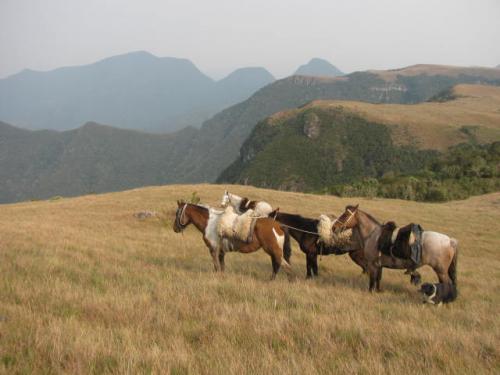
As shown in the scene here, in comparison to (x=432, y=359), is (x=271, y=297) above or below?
below

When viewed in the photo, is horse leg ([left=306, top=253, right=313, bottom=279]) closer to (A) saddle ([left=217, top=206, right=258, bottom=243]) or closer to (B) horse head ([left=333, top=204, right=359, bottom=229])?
(B) horse head ([left=333, top=204, right=359, bottom=229])

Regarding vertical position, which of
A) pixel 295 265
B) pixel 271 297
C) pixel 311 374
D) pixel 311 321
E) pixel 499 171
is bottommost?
pixel 499 171

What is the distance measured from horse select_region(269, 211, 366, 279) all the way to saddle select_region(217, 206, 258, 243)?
105 cm

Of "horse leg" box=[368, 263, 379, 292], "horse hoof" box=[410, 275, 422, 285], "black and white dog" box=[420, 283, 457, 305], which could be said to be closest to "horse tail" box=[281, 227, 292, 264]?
"horse leg" box=[368, 263, 379, 292]

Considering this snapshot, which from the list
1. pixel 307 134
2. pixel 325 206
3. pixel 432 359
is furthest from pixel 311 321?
pixel 307 134

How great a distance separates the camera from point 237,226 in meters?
9.11

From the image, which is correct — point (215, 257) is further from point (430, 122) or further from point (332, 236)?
point (430, 122)

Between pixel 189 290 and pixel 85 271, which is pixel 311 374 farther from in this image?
pixel 85 271

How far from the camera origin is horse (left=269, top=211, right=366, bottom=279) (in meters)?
9.55

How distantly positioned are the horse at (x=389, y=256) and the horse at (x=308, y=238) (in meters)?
0.80

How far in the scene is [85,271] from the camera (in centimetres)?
809

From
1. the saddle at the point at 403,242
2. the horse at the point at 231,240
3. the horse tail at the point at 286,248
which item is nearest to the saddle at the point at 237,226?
the horse at the point at 231,240

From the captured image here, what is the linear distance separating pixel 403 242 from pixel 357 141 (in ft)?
534

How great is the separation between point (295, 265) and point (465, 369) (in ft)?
27.2
